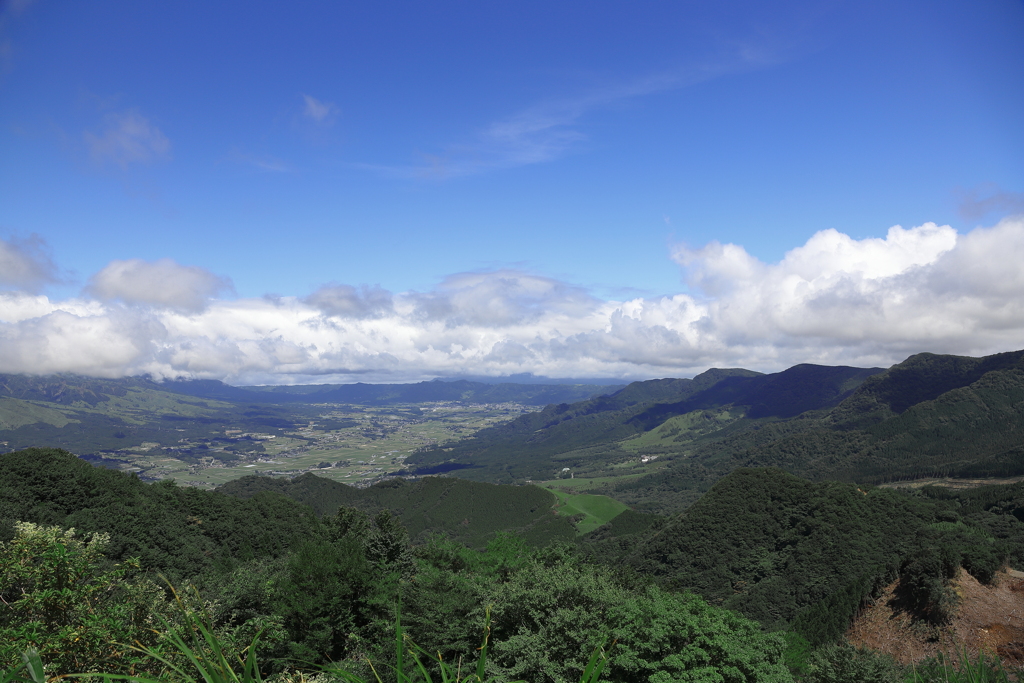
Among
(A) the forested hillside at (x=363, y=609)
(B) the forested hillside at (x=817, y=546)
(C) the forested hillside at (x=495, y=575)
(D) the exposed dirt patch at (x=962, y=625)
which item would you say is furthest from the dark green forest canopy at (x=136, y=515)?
(D) the exposed dirt patch at (x=962, y=625)

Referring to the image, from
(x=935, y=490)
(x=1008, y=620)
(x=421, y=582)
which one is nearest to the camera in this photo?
(x=421, y=582)

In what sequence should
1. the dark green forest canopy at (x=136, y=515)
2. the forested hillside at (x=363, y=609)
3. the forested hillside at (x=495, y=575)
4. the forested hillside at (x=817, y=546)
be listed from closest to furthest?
the forested hillside at (x=363, y=609)
the forested hillside at (x=495, y=575)
the dark green forest canopy at (x=136, y=515)
the forested hillside at (x=817, y=546)

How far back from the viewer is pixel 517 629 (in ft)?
102

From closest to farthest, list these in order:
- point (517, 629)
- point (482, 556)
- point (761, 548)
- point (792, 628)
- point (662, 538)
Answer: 1. point (517, 629)
2. point (482, 556)
3. point (792, 628)
4. point (761, 548)
5. point (662, 538)

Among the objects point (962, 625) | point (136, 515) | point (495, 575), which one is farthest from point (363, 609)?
point (962, 625)

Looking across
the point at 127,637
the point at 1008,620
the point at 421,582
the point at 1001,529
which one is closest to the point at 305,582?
the point at 421,582

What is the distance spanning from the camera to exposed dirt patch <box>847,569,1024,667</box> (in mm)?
52562

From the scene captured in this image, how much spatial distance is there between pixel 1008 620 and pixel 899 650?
11.4 metres

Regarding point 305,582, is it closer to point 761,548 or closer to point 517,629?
point 517,629

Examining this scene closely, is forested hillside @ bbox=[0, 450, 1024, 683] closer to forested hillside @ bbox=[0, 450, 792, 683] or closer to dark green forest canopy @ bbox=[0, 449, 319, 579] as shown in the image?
forested hillside @ bbox=[0, 450, 792, 683]

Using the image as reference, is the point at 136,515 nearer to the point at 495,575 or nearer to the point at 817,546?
the point at 495,575

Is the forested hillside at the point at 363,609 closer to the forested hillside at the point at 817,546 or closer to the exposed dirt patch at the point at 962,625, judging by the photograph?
the exposed dirt patch at the point at 962,625

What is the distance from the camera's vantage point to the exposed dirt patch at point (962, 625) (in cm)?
5256

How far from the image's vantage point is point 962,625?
182ft
